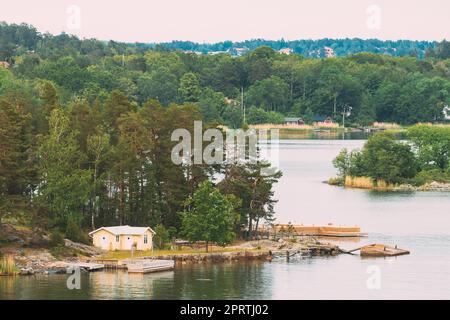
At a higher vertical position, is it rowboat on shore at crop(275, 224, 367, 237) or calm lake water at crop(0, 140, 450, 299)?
rowboat on shore at crop(275, 224, 367, 237)

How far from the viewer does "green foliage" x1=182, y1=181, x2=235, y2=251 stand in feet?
211

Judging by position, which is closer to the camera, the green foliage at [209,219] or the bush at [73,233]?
the bush at [73,233]

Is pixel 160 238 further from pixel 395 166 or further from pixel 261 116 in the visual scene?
pixel 261 116

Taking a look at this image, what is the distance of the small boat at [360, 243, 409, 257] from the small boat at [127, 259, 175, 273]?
12.3m

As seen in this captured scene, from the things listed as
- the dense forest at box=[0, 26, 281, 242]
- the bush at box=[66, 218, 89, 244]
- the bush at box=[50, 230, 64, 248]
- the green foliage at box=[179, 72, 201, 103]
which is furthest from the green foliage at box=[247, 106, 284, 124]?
the bush at box=[50, 230, 64, 248]

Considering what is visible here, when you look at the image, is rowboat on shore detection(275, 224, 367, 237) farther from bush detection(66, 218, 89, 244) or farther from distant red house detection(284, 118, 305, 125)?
distant red house detection(284, 118, 305, 125)

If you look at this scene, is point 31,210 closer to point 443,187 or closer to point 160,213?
point 160,213

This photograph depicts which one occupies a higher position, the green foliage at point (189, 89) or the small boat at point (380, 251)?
the green foliage at point (189, 89)

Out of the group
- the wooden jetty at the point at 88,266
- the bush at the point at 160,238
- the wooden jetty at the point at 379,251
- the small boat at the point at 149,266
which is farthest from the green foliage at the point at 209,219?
the wooden jetty at the point at 379,251

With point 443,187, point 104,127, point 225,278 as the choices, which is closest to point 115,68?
point 443,187

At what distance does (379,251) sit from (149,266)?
14635 mm

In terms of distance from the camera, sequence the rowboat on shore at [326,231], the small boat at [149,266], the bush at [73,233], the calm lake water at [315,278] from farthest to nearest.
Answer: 1. the rowboat on shore at [326,231]
2. the bush at [73,233]
3. the small boat at [149,266]
4. the calm lake water at [315,278]

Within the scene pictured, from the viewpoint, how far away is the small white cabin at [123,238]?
64000 mm

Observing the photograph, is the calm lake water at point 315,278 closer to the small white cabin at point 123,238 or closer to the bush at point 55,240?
the small white cabin at point 123,238
